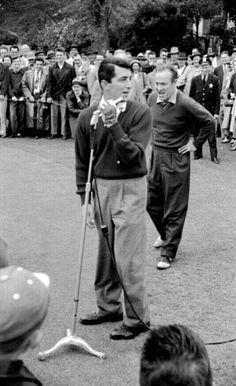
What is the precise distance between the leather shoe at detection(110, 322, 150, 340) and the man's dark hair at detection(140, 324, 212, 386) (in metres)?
3.01

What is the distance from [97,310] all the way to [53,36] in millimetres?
34435

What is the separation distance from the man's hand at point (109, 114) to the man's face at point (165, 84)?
2.16 m

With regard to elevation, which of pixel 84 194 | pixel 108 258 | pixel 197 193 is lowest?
pixel 197 193

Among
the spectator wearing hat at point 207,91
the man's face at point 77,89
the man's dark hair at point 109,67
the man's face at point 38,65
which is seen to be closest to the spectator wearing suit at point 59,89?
the man's face at point 38,65

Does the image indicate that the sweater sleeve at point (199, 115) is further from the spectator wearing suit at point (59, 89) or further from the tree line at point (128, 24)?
the tree line at point (128, 24)

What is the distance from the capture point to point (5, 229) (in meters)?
9.19

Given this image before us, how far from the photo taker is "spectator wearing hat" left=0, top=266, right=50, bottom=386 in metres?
2.60

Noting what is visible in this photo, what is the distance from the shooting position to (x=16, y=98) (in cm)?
1850

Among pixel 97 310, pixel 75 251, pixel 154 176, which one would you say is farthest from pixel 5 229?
pixel 97 310

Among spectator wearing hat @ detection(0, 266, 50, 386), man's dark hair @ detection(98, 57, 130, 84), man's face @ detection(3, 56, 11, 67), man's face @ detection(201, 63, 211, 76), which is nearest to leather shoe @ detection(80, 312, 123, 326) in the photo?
man's dark hair @ detection(98, 57, 130, 84)

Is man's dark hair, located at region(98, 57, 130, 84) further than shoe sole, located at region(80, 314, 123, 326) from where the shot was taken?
No

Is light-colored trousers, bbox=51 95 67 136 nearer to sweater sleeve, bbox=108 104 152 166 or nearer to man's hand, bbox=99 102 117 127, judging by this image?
sweater sleeve, bbox=108 104 152 166

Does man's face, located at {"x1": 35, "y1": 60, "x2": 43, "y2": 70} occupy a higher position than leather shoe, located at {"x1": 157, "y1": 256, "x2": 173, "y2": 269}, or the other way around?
man's face, located at {"x1": 35, "y1": 60, "x2": 43, "y2": 70}

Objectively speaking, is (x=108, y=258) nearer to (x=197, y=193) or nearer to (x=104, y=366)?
(x=104, y=366)
